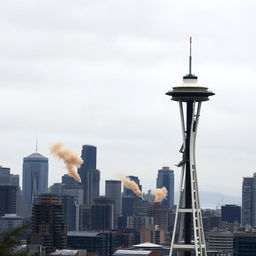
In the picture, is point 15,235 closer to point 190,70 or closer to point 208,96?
point 208,96

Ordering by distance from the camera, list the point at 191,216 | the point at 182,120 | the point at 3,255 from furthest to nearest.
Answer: the point at 191,216 < the point at 182,120 < the point at 3,255

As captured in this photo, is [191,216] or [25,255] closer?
[25,255]

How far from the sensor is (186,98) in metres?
172

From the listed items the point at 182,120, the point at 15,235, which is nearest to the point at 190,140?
the point at 182,120

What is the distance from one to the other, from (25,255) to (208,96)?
147 meters

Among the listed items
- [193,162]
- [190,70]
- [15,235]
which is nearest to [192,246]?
[193,162]

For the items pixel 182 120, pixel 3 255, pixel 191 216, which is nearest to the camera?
pixel 3 255

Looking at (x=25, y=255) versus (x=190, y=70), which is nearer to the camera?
(x=25, y=255)

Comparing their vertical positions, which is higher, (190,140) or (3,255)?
(190,140)

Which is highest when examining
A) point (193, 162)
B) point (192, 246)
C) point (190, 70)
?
point (190, 70)

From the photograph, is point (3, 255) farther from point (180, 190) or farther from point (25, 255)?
point (180, 190)

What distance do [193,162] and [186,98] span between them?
10009 mm

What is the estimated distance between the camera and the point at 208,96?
568 feet

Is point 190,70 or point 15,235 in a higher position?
point 190,70
